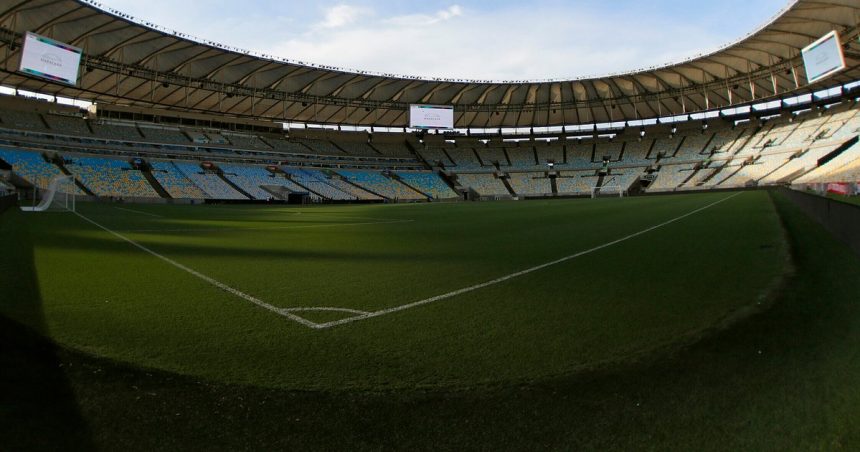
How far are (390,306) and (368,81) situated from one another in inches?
1882

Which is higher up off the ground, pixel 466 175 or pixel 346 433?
pixel 466 175

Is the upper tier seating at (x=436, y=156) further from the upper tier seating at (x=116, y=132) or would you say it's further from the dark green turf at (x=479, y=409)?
the dark green turf at (x=479, y=409)

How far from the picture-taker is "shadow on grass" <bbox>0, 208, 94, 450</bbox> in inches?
70.1

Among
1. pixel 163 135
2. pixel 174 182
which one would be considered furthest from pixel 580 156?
pixel 163 135

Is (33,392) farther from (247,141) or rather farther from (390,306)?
(247,141)

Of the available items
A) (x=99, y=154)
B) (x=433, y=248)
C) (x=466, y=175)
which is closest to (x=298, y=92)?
(x=99, y=154)

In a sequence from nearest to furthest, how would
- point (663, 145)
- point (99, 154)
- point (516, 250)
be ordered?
point (516, 250) < point (99, 154) < point (663, 145)

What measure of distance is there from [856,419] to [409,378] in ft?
6.82

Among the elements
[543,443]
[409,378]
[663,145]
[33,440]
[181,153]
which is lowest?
[543,443]

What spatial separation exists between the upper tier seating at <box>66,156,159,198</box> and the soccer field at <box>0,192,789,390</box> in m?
36.7

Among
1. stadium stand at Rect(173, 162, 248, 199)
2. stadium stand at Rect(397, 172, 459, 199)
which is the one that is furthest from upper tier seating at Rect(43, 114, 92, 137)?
stadium stand at Rect(397, 172, 459, 199)

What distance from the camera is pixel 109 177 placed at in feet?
128

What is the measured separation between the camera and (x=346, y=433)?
1876 mm

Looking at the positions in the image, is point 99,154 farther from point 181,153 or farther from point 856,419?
point 856,419
